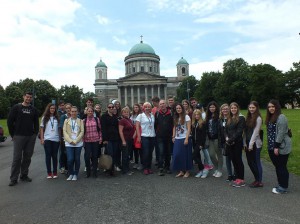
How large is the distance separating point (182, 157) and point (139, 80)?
314ft

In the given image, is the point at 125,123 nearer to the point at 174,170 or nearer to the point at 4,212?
the point at 174,170

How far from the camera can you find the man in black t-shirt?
7.77m

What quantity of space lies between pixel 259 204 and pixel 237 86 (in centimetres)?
5697

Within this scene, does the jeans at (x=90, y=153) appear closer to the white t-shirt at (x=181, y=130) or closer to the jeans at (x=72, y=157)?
the jeans at (x=72, y=157)

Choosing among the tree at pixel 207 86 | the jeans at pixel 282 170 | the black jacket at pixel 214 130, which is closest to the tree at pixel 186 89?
the tree at pixel 207 86

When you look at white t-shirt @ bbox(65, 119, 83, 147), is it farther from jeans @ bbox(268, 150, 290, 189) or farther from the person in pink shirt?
jeans @ bbox(268, 150, 290, 189)

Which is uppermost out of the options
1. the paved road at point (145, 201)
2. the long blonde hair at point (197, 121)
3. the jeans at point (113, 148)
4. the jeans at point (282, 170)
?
the long blonde hair at point (197, 121)

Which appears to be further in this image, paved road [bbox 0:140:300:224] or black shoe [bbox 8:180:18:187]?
black shoe [bbox 8:180:18:187]

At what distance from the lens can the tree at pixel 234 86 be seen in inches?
2373

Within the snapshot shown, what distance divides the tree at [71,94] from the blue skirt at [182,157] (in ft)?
232

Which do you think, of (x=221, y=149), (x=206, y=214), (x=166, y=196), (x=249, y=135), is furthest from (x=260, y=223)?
(x=221, y=149)

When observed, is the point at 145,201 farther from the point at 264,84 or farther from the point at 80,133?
the point at 264,84

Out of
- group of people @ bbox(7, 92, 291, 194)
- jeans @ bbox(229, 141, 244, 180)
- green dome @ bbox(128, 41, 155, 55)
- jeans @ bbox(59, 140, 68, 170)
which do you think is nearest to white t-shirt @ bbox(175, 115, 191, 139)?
group of people @ bbox(7, 92, 291, 194)

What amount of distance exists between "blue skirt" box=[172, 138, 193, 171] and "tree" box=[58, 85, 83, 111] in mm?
70653
